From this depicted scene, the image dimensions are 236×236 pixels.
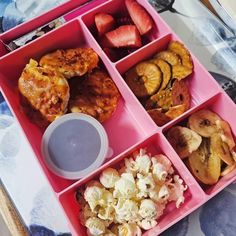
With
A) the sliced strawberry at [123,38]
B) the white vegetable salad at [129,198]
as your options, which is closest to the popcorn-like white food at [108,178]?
the white vegetable salad at [129,198]

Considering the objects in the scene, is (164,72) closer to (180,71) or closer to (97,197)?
(180,71)

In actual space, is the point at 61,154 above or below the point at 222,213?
above

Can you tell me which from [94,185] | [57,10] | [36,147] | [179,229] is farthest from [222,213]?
[57,10]

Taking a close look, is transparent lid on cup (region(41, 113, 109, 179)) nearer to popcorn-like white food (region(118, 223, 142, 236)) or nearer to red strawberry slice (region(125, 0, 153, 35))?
popcorn-like white food (region(118, 223, 142, 236))

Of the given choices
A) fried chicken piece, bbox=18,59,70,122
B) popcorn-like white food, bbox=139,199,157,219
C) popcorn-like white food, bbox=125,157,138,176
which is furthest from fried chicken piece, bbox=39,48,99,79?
popcorn-like white food, bbox=139,199,157,219

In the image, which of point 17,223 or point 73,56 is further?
point 73,56

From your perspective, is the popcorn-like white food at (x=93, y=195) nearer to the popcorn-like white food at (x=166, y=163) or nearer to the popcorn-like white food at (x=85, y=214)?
the popcorn-like white food at (x=85, y=214)

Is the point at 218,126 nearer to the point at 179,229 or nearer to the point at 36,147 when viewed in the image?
the point at 179,229
